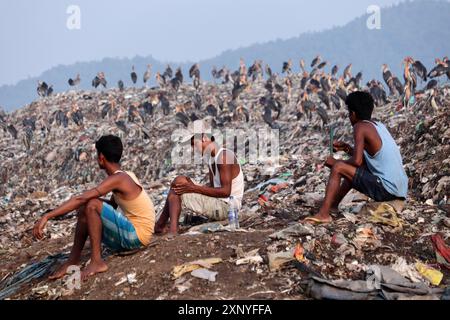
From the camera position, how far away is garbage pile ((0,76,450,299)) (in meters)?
4.91

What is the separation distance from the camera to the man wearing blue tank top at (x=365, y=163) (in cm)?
558

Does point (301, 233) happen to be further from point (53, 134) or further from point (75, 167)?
point (53, 134)

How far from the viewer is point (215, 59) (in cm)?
15475

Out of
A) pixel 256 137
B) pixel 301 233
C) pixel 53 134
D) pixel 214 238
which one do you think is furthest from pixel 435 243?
pixel 53 134

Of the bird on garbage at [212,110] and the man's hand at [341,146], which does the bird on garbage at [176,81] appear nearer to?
the bird on garbage at [212,110]

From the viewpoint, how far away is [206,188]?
19.4 feet

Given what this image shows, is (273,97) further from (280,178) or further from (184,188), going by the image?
(184,188)

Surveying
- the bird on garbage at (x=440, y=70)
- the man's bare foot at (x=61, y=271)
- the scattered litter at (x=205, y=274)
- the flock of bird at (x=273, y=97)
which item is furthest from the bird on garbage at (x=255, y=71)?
the scattered litter at (x=205, y=274)

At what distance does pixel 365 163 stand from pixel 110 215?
237 cm

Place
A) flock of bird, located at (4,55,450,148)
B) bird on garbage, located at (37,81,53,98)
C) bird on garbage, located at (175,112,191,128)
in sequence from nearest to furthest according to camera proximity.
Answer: flock of bird, located at (4,55,450,148) → bird on garbage, located at (175,112,191,128) → bird on garbage, located at (37,81,53,98)

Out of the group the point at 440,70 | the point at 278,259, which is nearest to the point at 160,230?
the point at 278,259

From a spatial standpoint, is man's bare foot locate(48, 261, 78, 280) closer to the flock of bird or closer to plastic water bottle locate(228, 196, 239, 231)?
plastic water bottle locate(228, 196, 239, 231)

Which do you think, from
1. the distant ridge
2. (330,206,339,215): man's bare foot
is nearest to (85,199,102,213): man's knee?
(330,206,339,215): man's bare foot

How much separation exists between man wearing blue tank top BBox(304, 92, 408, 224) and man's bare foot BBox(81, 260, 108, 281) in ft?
6.10
